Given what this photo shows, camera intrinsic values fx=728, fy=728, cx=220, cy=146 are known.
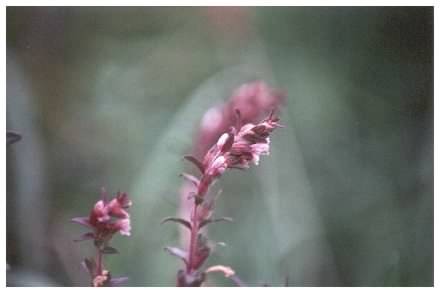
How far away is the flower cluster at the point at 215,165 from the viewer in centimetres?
70

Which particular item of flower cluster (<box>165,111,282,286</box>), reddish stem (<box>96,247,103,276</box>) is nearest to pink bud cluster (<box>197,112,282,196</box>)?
flower cluster (<box>165,111,282,286</box>)

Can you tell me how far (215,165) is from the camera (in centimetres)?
70

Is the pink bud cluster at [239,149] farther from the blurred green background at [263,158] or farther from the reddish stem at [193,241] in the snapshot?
the blurred green background at [263,158]

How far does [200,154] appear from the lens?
0.83m

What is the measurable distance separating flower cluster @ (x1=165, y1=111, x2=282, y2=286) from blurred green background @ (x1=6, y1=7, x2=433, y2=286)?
15cm

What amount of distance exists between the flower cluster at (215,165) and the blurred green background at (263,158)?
0.50ft

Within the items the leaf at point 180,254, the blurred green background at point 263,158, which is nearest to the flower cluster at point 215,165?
the leaf at point 180,254

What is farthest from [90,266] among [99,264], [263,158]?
[263,158]

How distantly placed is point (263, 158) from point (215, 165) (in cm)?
24

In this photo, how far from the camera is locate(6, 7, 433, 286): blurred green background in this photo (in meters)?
0.89

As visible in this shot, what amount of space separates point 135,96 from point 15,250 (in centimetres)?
25

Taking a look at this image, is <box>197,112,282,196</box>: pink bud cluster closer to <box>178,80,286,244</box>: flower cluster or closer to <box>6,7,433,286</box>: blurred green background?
<box>178,80,286,244</box>: flower cluster

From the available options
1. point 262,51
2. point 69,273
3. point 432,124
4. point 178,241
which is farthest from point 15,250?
point 432,124
